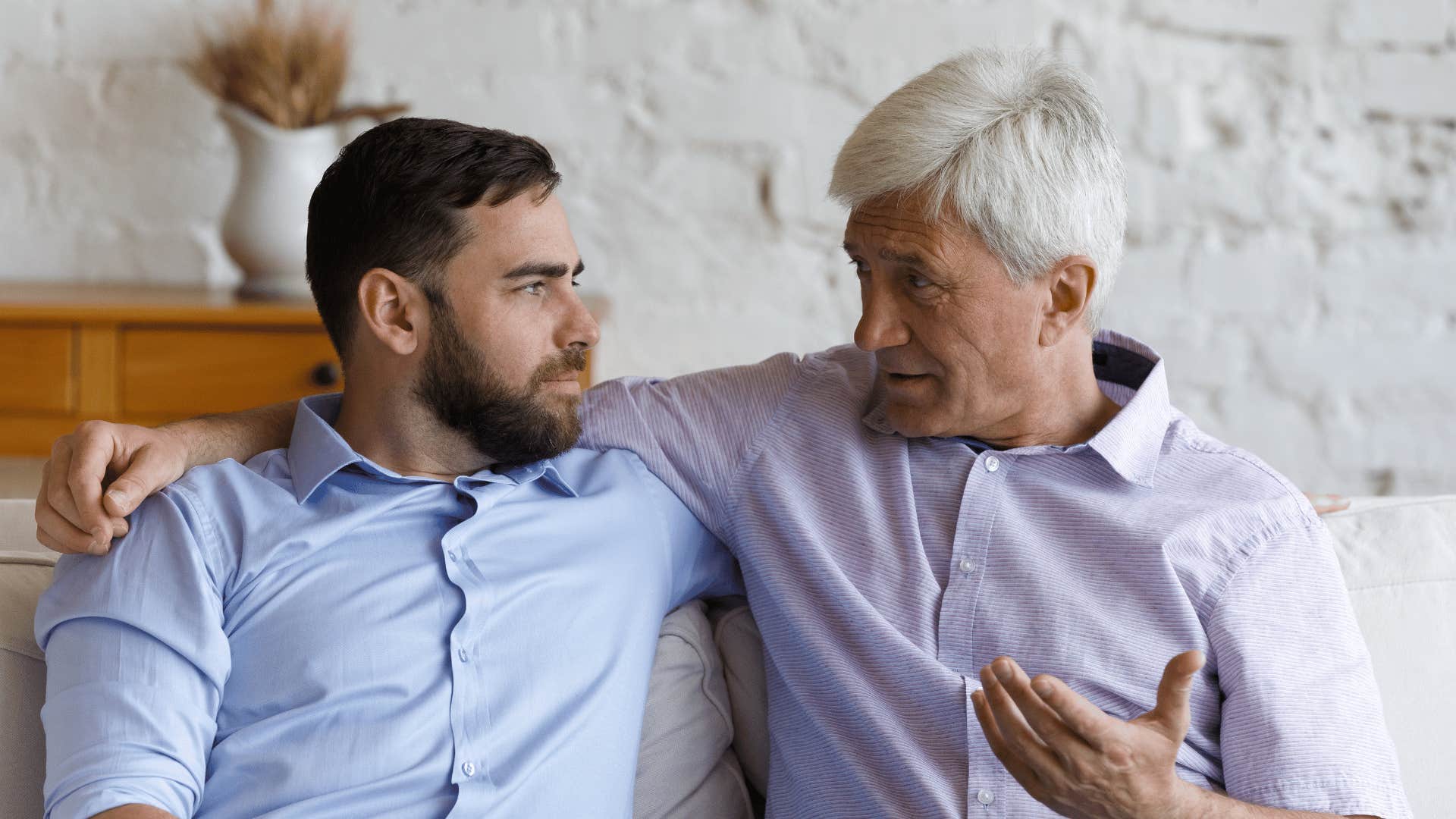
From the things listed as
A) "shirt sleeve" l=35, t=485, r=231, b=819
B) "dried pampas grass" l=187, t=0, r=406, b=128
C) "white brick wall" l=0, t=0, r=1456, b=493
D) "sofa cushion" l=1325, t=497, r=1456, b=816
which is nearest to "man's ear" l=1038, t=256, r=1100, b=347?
"sofa cushion" l=1325, t=497, r=1456, b=816

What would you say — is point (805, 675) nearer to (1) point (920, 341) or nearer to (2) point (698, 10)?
(1) point (920, 341)

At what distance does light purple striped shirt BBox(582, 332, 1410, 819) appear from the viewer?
118cm

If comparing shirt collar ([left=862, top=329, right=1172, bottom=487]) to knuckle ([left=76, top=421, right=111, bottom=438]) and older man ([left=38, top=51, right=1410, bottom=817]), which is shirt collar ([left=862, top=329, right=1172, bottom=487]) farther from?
knuckle ([left=76, top=421, right=111, bottom=438])

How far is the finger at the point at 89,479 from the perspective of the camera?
1146 mm

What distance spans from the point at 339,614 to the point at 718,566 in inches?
17.1

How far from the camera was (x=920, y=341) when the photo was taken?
133 centimetres

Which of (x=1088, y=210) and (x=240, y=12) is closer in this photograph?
(x=1088, y=210)

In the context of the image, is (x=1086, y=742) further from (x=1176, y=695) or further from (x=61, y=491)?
(x=61, y=491)

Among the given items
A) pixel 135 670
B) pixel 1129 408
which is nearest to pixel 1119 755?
pixel 1129 408

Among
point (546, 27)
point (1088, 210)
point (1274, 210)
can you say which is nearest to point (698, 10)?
point (546, 27)

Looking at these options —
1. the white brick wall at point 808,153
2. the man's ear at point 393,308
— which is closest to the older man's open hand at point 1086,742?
the man's ear at point 393,308

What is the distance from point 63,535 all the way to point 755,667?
0.70 m

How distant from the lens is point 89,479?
1.15 meters

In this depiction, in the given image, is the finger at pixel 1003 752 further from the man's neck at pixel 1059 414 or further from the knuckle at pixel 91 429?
the knuckle at pixel 91 429
